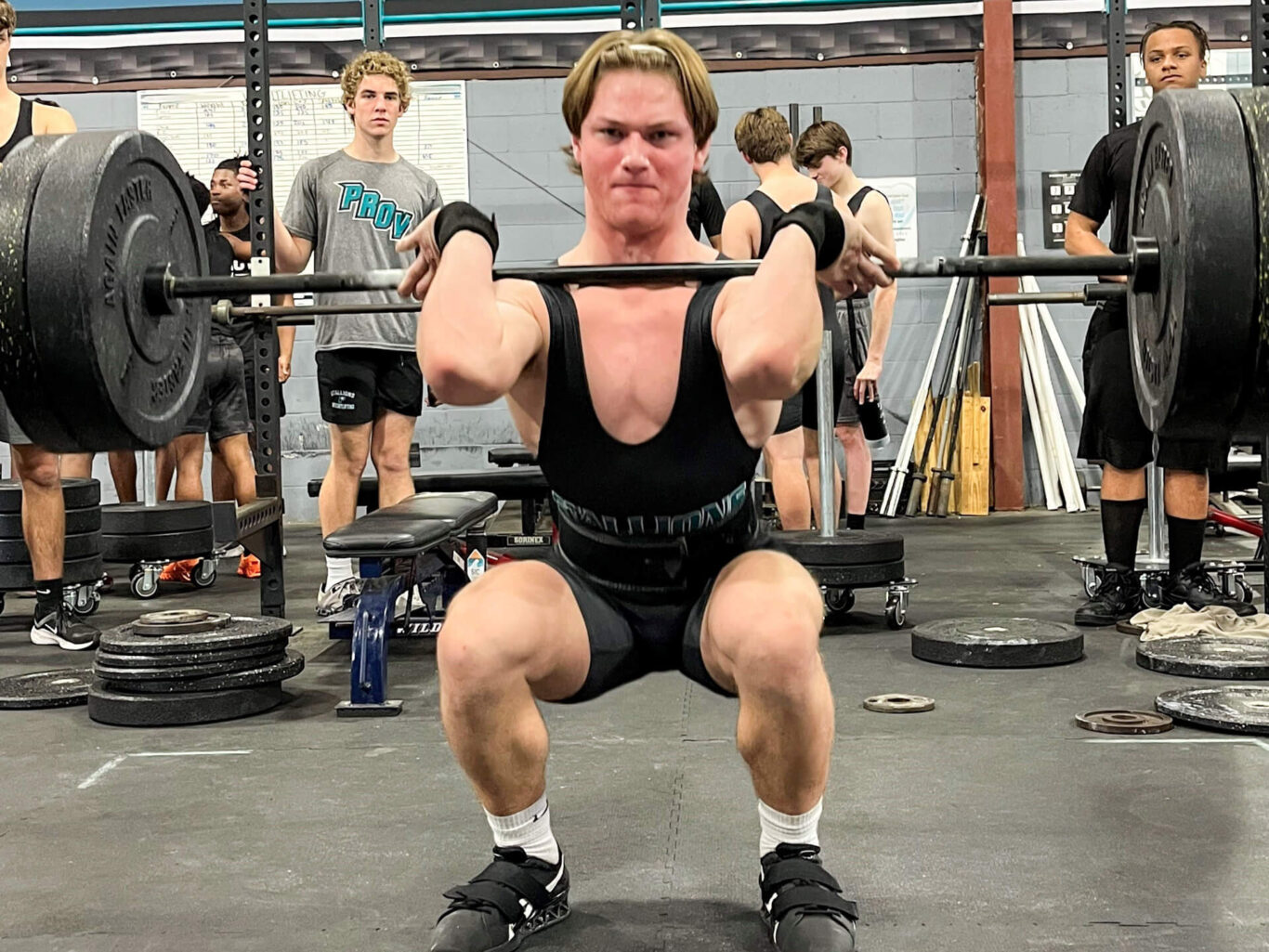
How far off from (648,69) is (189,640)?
1.67m

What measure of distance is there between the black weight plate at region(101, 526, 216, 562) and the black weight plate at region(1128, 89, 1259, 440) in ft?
9.52

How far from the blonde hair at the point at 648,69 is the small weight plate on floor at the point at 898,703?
1384mm

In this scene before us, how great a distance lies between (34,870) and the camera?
1.89 m

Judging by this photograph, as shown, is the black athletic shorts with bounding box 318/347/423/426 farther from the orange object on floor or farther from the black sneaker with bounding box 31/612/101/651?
the orange object on floor

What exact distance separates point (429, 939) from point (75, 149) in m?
1.05

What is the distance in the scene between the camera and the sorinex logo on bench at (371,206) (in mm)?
3713

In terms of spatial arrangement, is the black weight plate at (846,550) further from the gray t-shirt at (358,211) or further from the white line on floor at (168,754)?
A: the white line on floor at (168,754)

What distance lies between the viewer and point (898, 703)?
2.72 metres

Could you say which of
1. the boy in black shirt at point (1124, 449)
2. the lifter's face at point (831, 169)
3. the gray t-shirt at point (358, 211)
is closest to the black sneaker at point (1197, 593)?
the boy in black shirt at point (1124, 449)

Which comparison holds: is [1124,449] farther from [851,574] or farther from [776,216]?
[776,216]

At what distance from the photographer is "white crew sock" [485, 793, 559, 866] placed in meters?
1.68

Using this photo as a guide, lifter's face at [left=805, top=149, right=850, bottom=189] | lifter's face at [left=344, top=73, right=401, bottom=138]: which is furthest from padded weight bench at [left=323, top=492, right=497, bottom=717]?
lifter's face at [left=805, top=149, right=850, bottom=189]

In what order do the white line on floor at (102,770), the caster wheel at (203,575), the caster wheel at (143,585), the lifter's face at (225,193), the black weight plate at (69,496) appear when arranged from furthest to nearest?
the lifter's face at (225,193)
the caster wheel at (203,575)
the caster wheel at (143,585)
the black weight plate at (69,496)
the white line on floor at (102,770)

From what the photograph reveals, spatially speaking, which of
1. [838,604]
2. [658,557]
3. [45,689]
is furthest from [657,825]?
[838,604]
